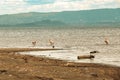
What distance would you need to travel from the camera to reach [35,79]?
20.0 metres

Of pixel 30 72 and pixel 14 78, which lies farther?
pixel 30 72

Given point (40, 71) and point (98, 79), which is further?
point (40, 71)

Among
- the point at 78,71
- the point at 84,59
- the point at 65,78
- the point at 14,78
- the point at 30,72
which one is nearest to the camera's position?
the point at 14,78

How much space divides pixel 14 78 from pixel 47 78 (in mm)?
1838

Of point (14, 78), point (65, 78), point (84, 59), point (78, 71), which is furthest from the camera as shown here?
point (84, 59)

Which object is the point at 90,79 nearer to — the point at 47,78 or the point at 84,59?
the point at 47,78

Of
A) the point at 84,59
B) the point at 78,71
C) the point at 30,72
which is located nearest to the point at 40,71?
the point at 30,72

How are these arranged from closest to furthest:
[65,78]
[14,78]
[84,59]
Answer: [14,78] < [65,78] < [84,59]

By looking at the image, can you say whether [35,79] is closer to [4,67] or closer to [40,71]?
[40,71]

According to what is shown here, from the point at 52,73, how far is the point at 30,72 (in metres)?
1.28

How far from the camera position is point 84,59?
133 ft

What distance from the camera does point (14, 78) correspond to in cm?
1981

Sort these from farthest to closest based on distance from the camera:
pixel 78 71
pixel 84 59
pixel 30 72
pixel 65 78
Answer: pixel 84 59 → pixel 78 71 → pixel 30 72 → pixel 65 78

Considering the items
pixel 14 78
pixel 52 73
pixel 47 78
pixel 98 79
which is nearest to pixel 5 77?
pixel 14 78
